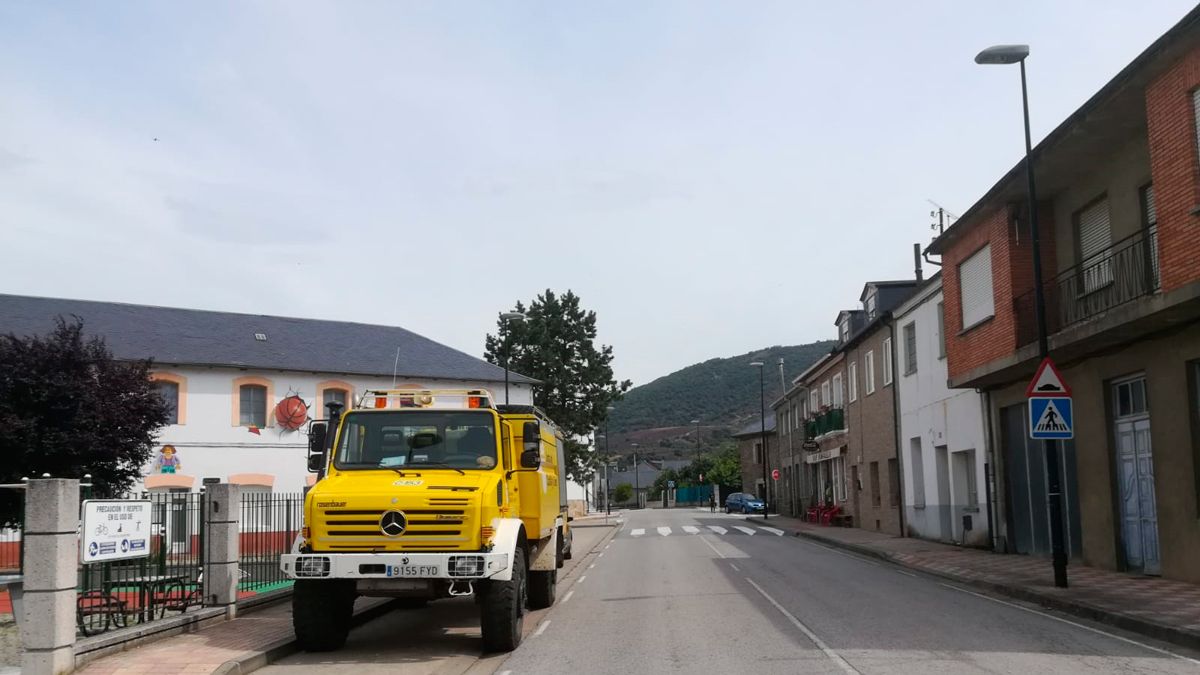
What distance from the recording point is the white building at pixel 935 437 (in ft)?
80.4

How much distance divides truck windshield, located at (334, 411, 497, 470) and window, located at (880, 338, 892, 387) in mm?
22864

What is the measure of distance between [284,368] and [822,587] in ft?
Result: 89.9

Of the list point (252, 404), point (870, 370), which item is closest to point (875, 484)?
point (870, 370)

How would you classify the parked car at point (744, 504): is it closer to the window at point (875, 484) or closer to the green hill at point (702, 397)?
the window at point (875, 484)

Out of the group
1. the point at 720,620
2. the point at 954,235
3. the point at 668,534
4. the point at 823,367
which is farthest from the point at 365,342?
the point at 720,620

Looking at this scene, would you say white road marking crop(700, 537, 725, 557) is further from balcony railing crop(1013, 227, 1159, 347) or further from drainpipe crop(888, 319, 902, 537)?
balcony railing crop(1013, 227, 1159, 347)

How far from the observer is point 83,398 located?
22281 millimetres

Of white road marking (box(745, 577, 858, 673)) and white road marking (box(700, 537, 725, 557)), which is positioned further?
white road marking (box(700, 537, 725, 557))

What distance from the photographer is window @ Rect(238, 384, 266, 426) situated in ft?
127

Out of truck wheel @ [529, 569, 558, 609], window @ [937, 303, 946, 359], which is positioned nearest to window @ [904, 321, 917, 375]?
window @ [937, 303, 946, 359]

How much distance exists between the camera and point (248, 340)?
4081 cm

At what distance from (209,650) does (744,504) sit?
60.4m

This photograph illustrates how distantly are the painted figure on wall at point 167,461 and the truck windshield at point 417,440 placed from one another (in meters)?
27.9

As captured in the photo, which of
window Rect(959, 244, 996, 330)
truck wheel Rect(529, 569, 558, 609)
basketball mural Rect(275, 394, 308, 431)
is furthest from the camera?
basketball mural Rect(275, 394, 308, 431)
